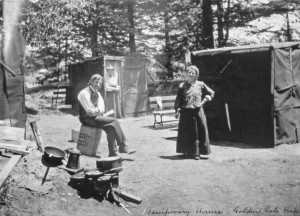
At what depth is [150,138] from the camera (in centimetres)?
1110

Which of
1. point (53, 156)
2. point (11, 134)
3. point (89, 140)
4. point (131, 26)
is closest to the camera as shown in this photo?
point (53, 156)

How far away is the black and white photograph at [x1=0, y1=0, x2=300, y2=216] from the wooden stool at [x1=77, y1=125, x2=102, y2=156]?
2 cm

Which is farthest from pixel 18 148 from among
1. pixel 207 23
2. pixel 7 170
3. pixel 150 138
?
pixel 207 23

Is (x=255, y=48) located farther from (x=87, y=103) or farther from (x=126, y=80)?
(x=126, y=80)

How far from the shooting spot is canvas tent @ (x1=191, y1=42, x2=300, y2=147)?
9164 millimetres

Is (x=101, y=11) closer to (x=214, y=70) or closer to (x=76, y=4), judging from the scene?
(x=76, y=4)

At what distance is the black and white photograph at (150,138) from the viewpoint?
17.6 feet

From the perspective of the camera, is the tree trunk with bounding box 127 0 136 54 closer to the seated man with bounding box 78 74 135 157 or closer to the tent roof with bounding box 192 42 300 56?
the tent roof with bounding box 192 42 300 56

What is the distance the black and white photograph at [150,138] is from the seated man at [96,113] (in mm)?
24

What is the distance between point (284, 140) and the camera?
30.8ft

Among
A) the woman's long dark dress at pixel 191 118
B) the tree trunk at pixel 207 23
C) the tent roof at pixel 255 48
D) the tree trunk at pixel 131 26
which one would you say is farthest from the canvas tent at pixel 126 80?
the tree trunk at pixel 131 26

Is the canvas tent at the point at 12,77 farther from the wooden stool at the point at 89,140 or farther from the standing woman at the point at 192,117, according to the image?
the standing woman at the point at 192,117

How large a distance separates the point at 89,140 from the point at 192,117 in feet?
7.95

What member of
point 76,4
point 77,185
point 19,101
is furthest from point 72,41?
point 77,185
